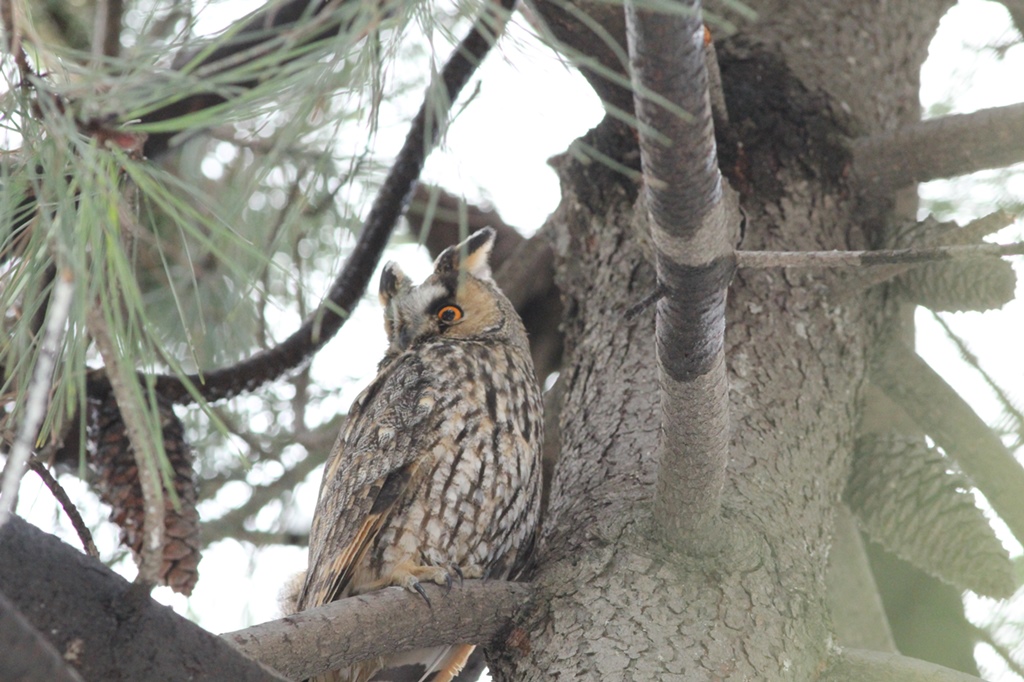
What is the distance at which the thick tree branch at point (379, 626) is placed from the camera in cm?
121

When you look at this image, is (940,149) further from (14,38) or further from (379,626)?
(14,38)

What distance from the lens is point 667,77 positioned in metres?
1.04

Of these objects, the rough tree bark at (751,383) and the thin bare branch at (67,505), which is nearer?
the thin bare branch at (67,505)

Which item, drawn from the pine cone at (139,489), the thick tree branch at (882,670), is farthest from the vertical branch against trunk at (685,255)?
the pine cone at (139,489)

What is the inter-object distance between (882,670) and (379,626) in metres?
0.69

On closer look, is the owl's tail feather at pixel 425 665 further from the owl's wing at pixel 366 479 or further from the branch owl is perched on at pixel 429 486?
the owl's wing at pixel 366 479

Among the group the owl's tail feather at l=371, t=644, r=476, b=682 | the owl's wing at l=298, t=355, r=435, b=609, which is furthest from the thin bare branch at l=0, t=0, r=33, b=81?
the owl's tail feather at l=371, t=644, r=476, b=682

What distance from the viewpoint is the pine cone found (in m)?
1.67

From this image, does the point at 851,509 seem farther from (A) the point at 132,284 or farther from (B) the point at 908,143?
(A) the point at 132,284

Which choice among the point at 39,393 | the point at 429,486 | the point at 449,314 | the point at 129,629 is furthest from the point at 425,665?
the point at 39,393

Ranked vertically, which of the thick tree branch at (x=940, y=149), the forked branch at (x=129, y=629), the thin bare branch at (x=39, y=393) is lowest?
the forked branch at (x=129, y=629)

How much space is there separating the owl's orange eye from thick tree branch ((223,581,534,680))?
2.54 feet

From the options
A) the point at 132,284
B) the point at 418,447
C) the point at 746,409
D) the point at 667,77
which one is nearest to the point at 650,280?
the point at 746,409

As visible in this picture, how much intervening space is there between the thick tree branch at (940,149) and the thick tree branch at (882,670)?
3.08ft
